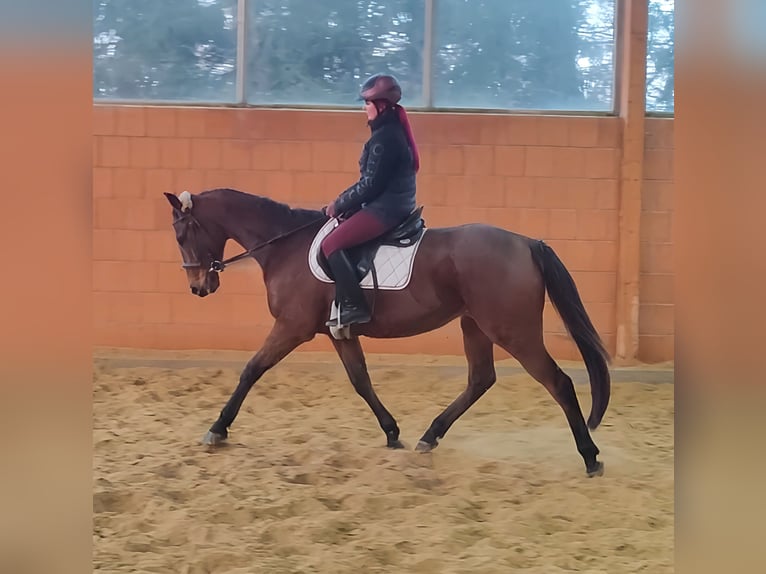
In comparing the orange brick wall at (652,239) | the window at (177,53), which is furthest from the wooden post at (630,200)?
the window at (177,53)

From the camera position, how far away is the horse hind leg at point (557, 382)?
2.55 meters

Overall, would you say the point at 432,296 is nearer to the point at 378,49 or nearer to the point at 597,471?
the point at 597,471

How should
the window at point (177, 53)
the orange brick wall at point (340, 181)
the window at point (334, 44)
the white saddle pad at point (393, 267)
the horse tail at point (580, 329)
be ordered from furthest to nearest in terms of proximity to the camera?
1. the orange brick wall at point (340, 181)
2. the window at point (334, 44)
3. the window at point (177, 53)
4. the white saddle pad at point (393, 267)
5. the horse tail at point (580, 329)

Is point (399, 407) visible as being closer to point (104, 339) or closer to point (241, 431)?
point (241, 431)

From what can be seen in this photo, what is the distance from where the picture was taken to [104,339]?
11.6 feet

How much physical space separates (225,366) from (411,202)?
5.55ft

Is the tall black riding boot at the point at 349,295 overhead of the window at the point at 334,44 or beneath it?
beneath

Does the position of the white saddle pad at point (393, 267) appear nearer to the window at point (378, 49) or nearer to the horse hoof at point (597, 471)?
the horse hoof at point (597, 471)

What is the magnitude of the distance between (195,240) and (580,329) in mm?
1510

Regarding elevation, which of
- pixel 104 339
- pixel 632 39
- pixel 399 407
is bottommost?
pixel 399 407

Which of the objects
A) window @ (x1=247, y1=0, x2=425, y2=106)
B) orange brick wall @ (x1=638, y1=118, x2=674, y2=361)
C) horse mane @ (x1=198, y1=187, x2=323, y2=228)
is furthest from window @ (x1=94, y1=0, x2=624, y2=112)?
horse mane @ (x1=198, y1=187, x2=323, y2=228)

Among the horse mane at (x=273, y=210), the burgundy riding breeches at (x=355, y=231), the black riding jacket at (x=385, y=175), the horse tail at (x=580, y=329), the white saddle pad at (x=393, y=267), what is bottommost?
the horse tail at (x=580, y=329)

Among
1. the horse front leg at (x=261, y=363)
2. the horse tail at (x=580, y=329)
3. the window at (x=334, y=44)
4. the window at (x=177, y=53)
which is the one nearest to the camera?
the horse tail at (x=580, y=329)

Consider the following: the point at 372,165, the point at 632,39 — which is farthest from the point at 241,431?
the point at 632,39
